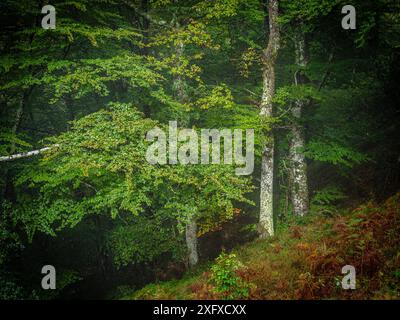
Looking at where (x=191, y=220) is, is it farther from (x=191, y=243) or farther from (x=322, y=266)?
(x=322, y=266)

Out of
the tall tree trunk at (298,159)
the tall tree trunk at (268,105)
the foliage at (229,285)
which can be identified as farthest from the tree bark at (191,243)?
the foliage at (229,285)

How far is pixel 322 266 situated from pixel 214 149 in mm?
4766

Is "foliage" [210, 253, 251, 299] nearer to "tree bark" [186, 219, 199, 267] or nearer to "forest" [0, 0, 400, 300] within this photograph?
"forest" [0, 0, 400, 300]

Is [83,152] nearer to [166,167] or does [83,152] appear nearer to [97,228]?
[166,167]

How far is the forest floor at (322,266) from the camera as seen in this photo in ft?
22.6

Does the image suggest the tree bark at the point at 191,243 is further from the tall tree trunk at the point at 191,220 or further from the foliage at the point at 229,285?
the foliage at the point at 229,285

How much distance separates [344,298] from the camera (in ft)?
21.5

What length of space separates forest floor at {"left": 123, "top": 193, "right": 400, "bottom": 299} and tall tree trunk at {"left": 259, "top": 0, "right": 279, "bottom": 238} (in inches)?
73.3

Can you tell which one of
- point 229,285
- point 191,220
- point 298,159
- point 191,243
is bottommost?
point 191,243

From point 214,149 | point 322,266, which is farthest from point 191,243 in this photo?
point 322,266

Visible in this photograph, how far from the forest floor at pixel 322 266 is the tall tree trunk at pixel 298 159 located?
113 inches

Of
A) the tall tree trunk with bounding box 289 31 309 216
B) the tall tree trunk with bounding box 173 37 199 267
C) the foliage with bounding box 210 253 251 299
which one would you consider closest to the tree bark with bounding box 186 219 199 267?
the tall tree trunk with bounding box 173 37 199 267

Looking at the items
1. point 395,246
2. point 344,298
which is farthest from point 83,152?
point 395,246

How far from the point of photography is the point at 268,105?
11.6 meters
